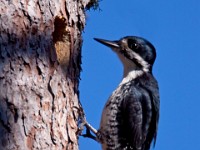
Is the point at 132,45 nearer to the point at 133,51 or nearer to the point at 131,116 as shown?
the point at 133,51

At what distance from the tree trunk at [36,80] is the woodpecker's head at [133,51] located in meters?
1.51

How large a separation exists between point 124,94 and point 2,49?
185cm

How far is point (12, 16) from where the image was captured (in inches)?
125

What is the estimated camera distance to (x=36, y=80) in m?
3.12

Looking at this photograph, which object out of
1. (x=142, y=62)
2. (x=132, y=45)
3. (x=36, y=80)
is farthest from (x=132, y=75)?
(x=36, y=80)

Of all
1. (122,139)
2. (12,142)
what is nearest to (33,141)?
(12,142)

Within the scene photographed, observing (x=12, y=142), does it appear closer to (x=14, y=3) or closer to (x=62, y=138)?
(x=62, y=138)

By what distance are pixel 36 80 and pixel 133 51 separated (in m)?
2.22

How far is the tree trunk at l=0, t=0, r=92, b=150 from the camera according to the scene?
2930 millimetres

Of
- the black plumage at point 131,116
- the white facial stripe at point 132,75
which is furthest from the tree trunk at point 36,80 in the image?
the white facial stripe at point 132,75

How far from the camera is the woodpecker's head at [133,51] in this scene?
513cm

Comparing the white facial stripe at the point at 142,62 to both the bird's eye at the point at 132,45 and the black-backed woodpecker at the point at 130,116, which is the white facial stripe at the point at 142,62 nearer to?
the bird's eye at the point at 132,45

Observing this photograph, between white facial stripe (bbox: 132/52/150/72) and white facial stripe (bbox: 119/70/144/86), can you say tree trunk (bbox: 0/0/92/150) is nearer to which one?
white facial stripe (bbox: 119/70/144/86)

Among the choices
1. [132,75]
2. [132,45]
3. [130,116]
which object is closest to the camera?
[130,116]
